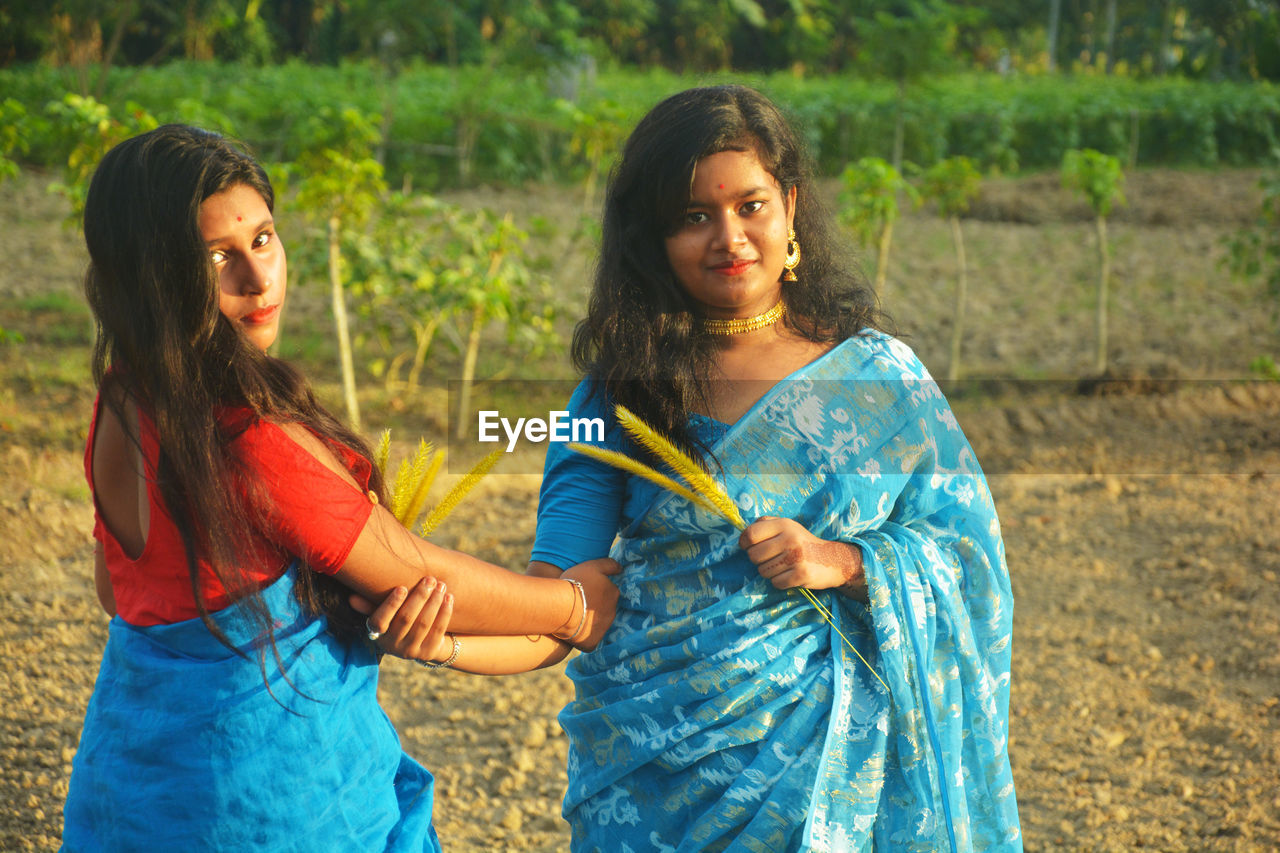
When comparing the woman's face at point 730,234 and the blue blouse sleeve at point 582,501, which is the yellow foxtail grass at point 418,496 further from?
the woman's face at point 730,234

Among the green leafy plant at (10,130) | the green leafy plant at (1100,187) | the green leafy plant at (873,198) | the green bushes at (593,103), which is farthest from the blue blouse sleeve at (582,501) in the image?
the green bushes at (593,103)

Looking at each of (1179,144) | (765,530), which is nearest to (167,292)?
(765,530)

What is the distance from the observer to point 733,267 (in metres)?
1.78

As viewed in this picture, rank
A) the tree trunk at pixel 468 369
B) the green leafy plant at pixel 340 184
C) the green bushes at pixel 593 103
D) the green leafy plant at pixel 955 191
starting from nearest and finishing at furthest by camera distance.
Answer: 1. the green leafy plant at pixel 340 184
2. the tree trunk at pixel 468 369
3. the green leafy plant at pixel 955 191
4. the green bushes at pixel 593 103

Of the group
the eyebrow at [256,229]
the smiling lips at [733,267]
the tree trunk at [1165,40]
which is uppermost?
the tree trunk at [1165,40]

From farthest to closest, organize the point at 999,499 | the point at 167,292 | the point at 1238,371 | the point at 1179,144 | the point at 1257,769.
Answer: the point at 1179,144 → the point at 1238,371 → the point at 999,499 → the point at 1257,769 → the point at 167,292

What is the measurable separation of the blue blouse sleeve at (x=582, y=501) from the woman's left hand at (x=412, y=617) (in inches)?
12.0

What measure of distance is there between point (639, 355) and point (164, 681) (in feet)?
2.80

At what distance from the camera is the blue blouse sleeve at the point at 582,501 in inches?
72.1

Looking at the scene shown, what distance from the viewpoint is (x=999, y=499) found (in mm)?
5398

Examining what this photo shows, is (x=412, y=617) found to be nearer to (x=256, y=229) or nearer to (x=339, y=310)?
(x=256, y=229)

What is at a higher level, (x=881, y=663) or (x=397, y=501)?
(x=397, y=501)

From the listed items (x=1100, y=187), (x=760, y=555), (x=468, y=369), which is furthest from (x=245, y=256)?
(x=1100, y=187)

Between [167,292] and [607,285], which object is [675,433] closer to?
[607,285]
